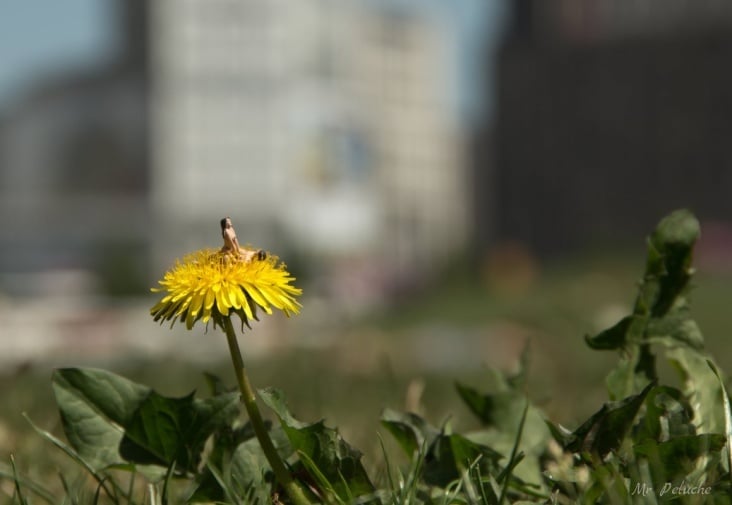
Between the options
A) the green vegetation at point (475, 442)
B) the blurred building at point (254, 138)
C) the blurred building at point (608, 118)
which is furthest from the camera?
the blurred building at point (254, 138)

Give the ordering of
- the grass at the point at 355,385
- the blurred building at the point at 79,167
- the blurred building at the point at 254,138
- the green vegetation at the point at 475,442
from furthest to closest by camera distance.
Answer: the blurred building at the point at 79,167
the blurred building at the point at 254,138
the grass at the point at 355,385
the green vegetation at the point at 475,442

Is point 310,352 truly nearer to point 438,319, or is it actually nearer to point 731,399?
point 731,399

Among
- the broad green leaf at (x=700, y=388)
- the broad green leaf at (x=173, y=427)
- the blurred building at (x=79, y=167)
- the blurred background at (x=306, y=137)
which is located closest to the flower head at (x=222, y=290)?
the broad green leaf at (x=173, y=427)

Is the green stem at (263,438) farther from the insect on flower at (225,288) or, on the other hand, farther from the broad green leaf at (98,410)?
the broad green leaf at (98,410)

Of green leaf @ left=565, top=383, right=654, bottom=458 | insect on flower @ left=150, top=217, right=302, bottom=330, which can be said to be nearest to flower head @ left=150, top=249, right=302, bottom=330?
insect on flower @ left=150, top=217, right=302, bottom=330

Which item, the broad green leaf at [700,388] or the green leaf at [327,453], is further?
the broad green leaf at [700,388]

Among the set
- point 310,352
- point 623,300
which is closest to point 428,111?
point 623,300

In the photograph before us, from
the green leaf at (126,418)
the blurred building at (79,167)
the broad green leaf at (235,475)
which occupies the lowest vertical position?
the blurred building at (79,167)

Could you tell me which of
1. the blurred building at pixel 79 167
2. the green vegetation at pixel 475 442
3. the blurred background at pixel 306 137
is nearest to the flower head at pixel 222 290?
the green vegetation at pixel 475 442

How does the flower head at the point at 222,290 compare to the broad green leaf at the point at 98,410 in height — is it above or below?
above
